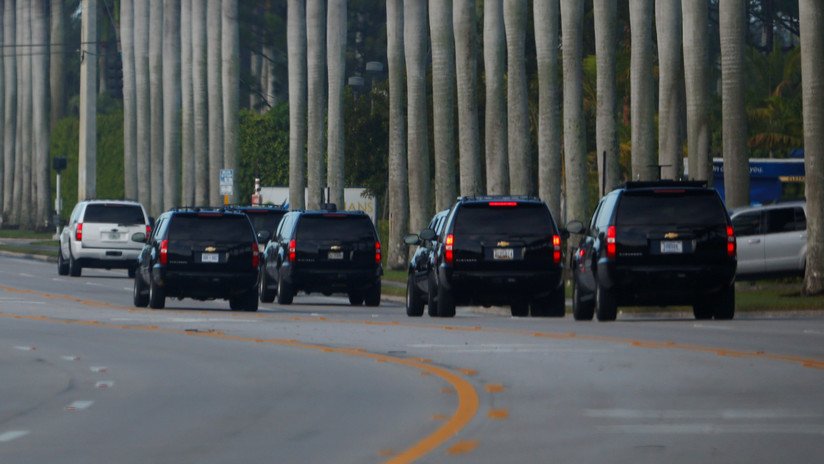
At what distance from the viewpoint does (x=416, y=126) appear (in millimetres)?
57750

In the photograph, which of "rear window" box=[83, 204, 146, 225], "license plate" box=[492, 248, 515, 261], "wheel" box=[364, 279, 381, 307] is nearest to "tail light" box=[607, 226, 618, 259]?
"license plate" box=[492, 248, 515, 261]

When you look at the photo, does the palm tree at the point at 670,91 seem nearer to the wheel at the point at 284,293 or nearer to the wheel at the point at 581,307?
the wheel at the point at 284,293

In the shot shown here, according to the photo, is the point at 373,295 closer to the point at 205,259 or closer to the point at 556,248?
the point at 205,259

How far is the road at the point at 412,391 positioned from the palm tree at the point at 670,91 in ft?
51.2

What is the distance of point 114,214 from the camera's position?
53.5 m

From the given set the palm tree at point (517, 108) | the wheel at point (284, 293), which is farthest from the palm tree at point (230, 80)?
the wheel at point (284, 293)

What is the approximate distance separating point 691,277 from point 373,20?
90.1 metres

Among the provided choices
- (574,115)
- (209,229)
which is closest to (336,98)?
(574,115)

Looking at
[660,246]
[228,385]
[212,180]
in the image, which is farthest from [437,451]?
[212,180]

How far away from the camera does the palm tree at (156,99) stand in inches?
3462

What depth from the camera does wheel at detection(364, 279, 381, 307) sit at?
1560 inches

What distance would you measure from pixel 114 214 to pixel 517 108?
10335mm

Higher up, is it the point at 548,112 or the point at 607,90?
the point at 607,90

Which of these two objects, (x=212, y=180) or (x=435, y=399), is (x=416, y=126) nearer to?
(x=212, y=180)
